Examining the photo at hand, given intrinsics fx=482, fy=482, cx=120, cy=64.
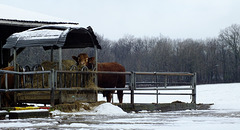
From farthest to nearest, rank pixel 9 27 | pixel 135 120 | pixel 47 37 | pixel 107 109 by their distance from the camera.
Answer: pixel 9 27
pixel 47 37
pixel 107 109
pixel 135 120

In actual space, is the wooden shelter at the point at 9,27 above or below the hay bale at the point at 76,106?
above

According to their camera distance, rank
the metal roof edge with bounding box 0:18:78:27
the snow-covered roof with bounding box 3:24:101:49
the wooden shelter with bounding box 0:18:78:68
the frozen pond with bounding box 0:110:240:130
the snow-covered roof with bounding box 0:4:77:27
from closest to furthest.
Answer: the frozen pond with bounding box 0:110:240:130, the snow-covered roof with bounding box 3:24:101:49, the metal roof edge with bounding box 0:18:78:27, the wooden shelter with bounding box 0:18:78:68, the snow-covered roof with bounding box 0:4:77:27

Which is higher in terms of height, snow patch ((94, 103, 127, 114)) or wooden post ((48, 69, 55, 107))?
wooden post ((48, 69, 55, 107))

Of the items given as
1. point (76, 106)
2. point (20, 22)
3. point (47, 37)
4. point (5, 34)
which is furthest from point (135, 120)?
point (5, 34)

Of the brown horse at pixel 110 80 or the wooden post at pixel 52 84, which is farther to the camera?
the brown horse at pixel 110 80

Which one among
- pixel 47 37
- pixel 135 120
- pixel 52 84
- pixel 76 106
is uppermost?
pixel 47 37

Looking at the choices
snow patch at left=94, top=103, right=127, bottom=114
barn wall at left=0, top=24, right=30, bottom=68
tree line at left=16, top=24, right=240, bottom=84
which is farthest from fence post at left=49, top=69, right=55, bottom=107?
tree line at left=16, top=24, right=240, bottom=84

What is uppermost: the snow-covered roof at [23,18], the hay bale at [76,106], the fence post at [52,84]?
the snow-covered roof at [23,18]

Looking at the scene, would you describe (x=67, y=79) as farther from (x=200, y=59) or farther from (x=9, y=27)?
(x=200, y=59)

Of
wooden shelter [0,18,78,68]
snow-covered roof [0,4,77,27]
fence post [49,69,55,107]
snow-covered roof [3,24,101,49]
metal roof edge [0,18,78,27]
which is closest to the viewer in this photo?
fence post [49,69,55,107]

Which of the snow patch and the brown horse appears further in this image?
the brown horse

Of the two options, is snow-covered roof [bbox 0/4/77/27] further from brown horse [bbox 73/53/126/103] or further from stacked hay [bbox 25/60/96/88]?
stacked hay [bbox 25/60/96/88]

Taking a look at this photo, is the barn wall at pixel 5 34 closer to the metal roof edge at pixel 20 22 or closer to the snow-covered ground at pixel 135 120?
the metal roof edge at pixel 20 22

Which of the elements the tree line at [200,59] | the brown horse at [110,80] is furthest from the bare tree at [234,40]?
the brown horse at [110,80]
